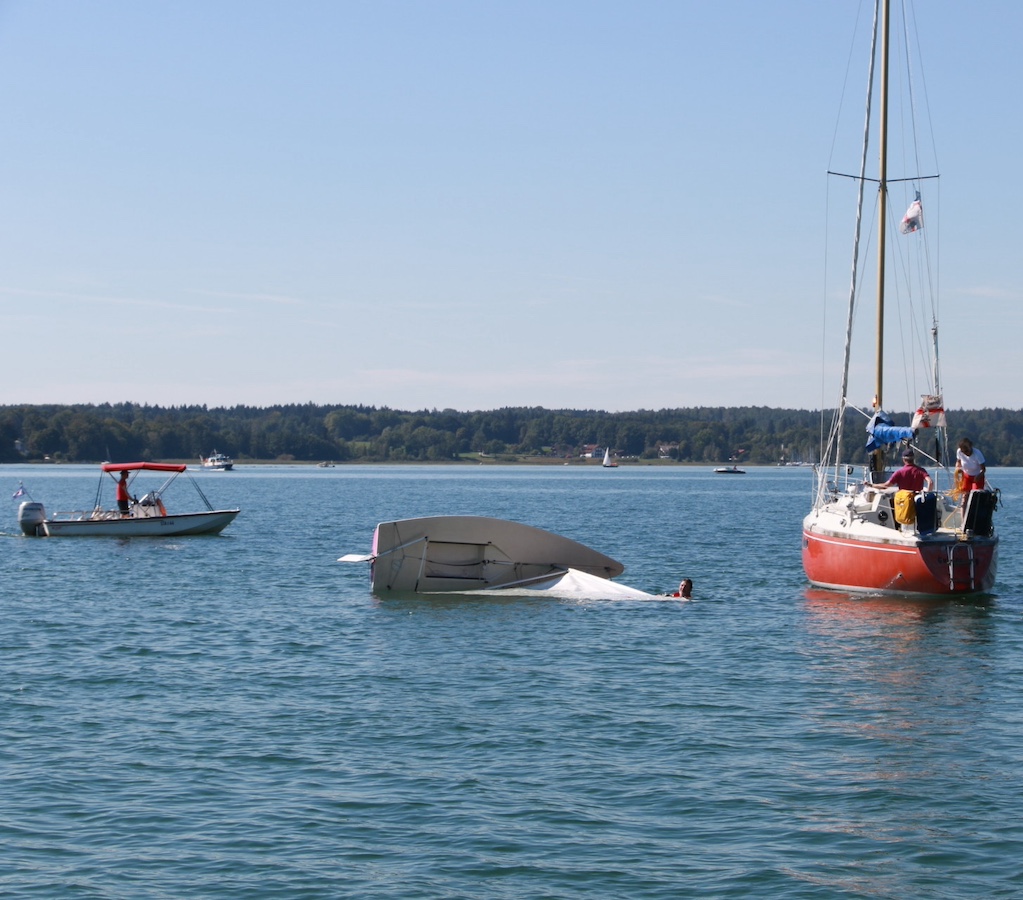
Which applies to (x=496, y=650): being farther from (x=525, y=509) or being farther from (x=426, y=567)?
(x=525, y=509)

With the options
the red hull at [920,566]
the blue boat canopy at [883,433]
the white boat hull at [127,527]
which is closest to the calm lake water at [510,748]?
the red hull at [920,566]

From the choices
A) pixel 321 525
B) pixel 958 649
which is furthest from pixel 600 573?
pixel 321 525

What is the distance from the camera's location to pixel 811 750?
54.5 ft

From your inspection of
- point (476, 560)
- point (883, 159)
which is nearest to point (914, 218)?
point (883, 159)

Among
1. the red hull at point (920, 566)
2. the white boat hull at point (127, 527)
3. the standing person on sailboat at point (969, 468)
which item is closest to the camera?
the red hull at point (920, 566)

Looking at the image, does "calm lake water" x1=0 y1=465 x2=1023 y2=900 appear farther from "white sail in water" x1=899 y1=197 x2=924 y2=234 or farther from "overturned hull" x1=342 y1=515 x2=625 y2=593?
"white sail in water" x1=899 y1=197 x2=924 y2=234

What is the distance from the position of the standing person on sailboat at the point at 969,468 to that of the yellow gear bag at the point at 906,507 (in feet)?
5.29

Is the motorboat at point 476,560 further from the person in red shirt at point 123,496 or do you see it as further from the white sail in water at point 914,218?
the person in red shirt at point 123,496

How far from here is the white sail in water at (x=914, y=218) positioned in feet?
Answer: 119

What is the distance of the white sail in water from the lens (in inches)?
1430

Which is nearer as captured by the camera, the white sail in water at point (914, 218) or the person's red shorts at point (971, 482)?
the person's red shorts at point (971, 482)

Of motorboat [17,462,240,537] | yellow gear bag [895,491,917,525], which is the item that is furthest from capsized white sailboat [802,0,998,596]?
motorboat [17,462,240,537]

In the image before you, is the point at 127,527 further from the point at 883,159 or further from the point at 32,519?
the point at 883,159

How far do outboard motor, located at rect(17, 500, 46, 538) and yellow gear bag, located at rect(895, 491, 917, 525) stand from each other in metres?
39.1
